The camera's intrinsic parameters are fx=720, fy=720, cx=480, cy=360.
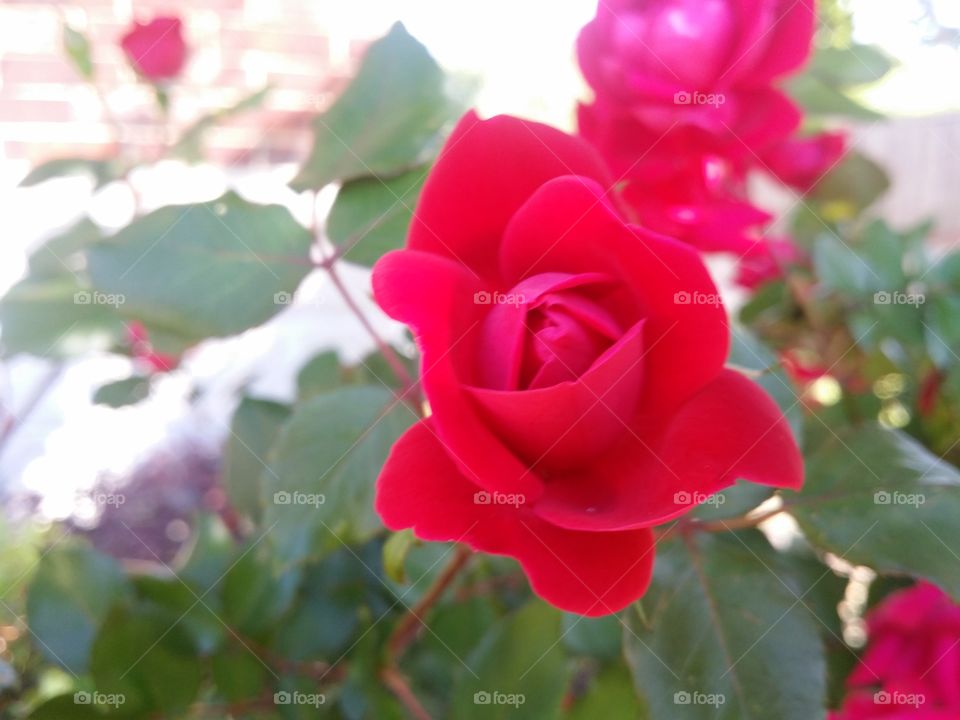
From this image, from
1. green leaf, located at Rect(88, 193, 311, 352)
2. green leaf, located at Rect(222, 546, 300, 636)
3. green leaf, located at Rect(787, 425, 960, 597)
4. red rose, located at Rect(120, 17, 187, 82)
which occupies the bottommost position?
green leaf, located at Rect(222, 546, 300, 636)

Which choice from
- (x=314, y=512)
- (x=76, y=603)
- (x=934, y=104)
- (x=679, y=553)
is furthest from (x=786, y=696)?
(x=934, y=104)

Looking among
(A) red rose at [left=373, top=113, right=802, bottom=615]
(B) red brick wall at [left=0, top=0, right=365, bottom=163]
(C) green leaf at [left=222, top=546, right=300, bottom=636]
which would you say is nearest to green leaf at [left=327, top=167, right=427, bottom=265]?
(A) red rose at [left=373, top=113, right=802, bottom=615]

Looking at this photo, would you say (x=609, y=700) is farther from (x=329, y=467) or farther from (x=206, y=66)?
(x=206, y=66)

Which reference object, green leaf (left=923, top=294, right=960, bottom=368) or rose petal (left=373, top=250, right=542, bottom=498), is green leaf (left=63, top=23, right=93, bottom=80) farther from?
green leaf (left=923, top=294, right=960, bottom=368)

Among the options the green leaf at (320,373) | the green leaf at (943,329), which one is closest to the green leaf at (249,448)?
the green leaf at (320,373)

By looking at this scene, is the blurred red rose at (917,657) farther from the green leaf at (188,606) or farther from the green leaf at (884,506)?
the green leaf at (188,606)

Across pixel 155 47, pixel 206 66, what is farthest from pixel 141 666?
pixel 206 66

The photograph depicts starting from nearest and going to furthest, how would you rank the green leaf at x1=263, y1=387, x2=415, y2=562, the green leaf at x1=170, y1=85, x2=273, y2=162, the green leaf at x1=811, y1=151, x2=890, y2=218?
the green leaf at x1=263, y1=387, x2=415, y2=562, the green leaf at x1=170, y1=85, x2=273, y2=162, the green leaf at x1=811, y1=151, x2=890, y2=218
